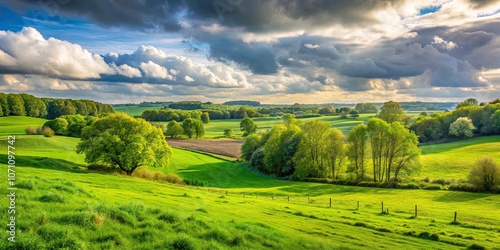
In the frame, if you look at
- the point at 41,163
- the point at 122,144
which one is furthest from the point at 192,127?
the point at 41,163

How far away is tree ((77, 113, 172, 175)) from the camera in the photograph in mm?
53344

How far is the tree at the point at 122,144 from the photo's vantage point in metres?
53.3

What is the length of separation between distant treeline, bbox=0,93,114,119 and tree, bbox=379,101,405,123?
9585cm

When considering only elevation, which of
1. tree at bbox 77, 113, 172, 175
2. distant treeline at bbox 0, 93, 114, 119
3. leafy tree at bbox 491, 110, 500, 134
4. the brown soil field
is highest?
distant treeline at bbox 0, 93, 114, 119

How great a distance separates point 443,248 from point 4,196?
1013 inches

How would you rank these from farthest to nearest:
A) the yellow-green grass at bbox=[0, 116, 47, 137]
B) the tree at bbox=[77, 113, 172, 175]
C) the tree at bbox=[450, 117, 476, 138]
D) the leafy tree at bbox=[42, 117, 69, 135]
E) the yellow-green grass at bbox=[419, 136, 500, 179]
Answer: the tree at bbox=[450, 117, 476, 138], the leafy tree at bbox=[42, 117, 69, 135], the yellow-green grass at bbox=[0, 116, 47, 137], the yellow-green grass at bbox=[419, 136, 500, 179], the tree at bbox=[77, 113, 172, 175]

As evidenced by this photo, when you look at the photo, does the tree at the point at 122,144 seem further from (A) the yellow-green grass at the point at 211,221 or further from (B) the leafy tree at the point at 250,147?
(B) the leafy tree at the point at 250,147

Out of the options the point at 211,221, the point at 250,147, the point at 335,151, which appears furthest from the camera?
the point at 250,147

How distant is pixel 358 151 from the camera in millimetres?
73625

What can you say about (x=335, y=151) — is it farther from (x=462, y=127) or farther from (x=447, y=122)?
(x=447, y=122)

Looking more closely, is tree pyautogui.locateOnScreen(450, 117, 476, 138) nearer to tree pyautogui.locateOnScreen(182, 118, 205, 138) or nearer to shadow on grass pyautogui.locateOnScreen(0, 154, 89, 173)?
tree pyautogui.locateOnScreen(182, 118, 205, 138)

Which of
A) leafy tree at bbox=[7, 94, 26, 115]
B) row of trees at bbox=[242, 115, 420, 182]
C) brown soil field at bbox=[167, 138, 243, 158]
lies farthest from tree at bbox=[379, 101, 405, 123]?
leafy tree at bbox=[7, 94, 26, 115]

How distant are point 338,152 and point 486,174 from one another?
2937 centimetres

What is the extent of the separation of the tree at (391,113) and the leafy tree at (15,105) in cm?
11773
